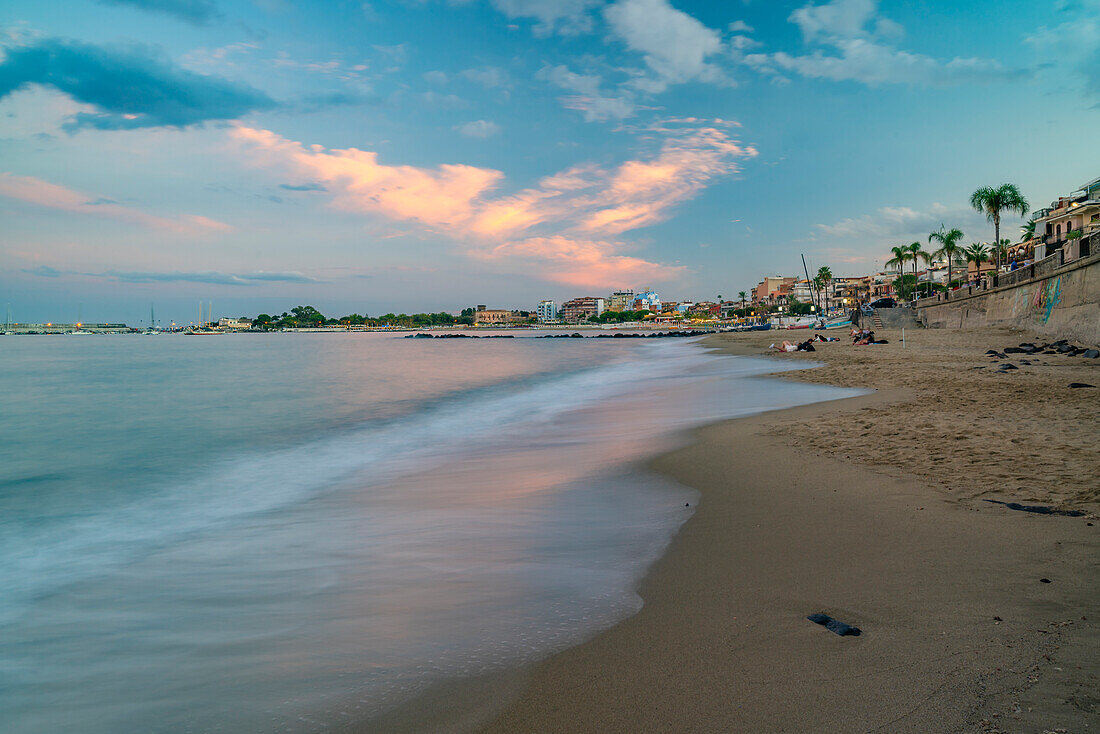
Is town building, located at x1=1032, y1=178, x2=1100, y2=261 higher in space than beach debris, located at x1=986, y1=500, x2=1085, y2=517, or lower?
higher

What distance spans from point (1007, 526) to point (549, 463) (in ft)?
17.9

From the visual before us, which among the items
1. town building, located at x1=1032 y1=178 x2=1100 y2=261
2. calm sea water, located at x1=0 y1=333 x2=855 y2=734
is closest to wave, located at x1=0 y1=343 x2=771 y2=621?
calm sea water, located at x1=0 y1=333 x2=855 y2=734

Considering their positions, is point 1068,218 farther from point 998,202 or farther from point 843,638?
point 843,638

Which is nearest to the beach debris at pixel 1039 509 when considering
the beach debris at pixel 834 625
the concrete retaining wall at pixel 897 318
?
the beach debris at pixel 834 625

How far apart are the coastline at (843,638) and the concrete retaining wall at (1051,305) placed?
19.1 m

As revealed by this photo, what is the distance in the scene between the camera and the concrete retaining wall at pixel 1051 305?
18391 millimetres

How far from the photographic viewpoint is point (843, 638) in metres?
A: 2.86

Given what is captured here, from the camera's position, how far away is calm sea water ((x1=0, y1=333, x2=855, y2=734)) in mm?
3158

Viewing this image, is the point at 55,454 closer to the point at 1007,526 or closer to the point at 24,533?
the point at 24,533

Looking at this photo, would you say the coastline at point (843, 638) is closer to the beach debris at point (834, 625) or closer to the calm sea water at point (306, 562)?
the beach debris at point (834, 625)

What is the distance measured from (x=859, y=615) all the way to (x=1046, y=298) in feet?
A: 93.9

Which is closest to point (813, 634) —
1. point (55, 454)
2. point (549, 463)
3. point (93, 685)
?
point (93, 685)

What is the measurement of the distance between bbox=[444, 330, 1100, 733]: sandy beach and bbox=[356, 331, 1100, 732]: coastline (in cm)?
1

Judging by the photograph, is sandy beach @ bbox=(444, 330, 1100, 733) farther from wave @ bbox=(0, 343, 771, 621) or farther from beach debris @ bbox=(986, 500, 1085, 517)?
wave @ bbox=(0, 343, 771, 621)
